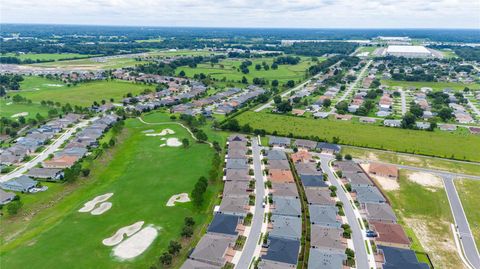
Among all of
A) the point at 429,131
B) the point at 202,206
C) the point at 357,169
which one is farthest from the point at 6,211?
the point at 429,131

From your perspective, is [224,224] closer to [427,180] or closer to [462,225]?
[462,225]

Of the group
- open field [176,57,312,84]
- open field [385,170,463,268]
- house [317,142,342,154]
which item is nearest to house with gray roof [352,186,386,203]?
open field [385,170,463,268]

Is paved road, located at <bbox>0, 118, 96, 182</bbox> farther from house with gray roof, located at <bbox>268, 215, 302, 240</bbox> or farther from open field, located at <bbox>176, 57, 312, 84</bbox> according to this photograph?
open field, located at <bbox>176, 57, 312, 84</bbox>

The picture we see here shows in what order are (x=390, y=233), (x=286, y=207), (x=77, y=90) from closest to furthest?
1. (x=390, y=233)
2. (x=286, y=207)
3. (x=77, y=90)

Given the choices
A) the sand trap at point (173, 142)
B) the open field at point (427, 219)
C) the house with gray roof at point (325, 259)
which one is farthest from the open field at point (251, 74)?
the house with gray roof at point (325, 259)

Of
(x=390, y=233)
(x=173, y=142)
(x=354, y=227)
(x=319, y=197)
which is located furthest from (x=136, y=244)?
(x=173, y=142)

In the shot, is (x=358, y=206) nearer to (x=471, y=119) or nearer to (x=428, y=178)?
(x=428, y=178)
